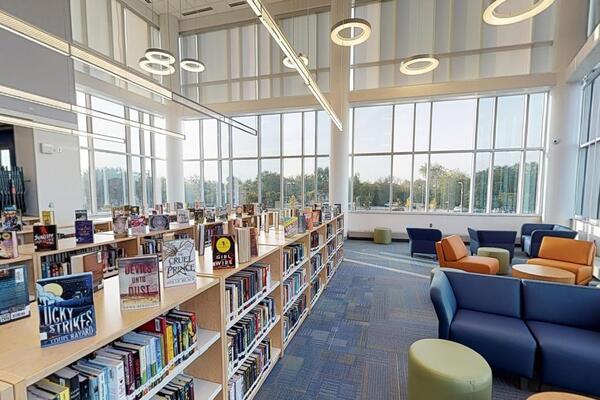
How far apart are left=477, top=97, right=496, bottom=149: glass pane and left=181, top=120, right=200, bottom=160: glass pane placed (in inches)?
358

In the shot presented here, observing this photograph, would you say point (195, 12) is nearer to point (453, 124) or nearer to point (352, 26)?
point (352, 26)

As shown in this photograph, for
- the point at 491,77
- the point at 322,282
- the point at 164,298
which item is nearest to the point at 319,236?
the point at 322,282

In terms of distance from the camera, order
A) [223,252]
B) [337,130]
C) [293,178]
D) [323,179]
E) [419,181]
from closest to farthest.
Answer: [223,252] < [337,130] < [419,181] < [323,179] < [293,178]

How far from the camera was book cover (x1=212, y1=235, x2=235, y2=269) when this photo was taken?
1.92m

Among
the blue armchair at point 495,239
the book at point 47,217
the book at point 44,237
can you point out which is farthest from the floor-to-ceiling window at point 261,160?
the book at point 44,237

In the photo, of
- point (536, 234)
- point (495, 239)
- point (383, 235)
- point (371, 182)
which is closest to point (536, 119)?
point (536, 234)

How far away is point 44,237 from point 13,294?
2.18 m

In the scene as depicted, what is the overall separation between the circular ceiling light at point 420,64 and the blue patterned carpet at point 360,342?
4.05m

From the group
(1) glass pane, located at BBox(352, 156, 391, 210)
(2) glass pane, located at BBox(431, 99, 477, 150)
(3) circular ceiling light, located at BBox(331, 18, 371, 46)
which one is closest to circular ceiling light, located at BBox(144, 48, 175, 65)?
(3) circular ceiling light, located at BBox(331, 18, 371, 46)

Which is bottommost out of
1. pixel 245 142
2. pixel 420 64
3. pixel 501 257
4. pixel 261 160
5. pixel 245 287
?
pixel 501 257

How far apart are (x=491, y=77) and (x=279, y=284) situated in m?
8.05

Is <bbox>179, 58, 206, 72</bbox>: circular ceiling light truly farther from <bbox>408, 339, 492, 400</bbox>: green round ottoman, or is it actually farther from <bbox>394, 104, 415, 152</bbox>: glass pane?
<bbox>408, 339, 492, 400</bbox>: green round ottoman

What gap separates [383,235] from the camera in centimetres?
817

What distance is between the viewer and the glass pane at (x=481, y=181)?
317 inches
